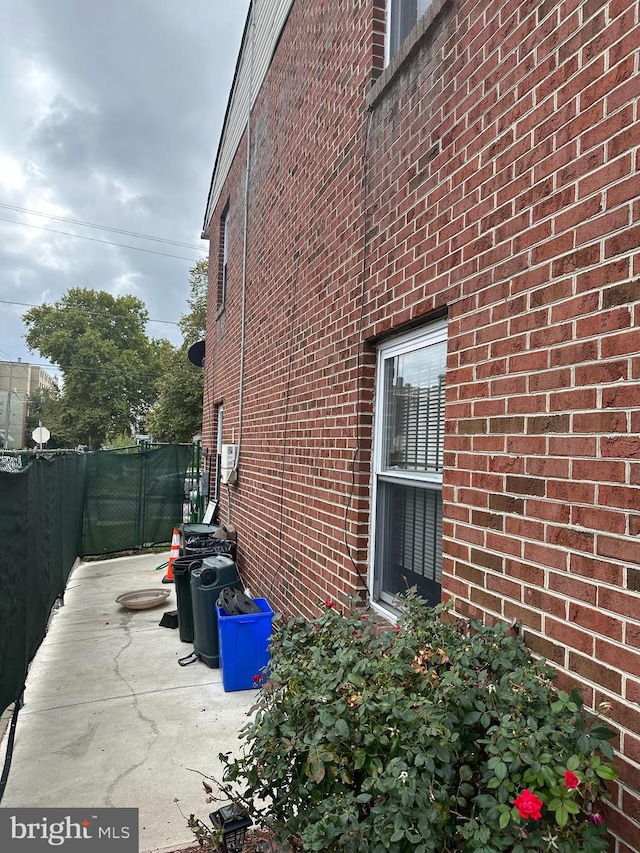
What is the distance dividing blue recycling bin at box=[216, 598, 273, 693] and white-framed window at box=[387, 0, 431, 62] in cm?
416

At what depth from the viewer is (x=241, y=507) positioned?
696 cm

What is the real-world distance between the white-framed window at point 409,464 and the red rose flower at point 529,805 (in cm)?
142

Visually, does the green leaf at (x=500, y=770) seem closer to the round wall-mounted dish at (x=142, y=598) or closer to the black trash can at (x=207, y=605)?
the black trash can at (x=207, y=605)

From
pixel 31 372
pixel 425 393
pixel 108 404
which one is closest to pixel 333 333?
pixel 425 393

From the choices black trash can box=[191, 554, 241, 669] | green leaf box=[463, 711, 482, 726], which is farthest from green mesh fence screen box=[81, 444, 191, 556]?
green leaf box=[463, 711, 482, 726]

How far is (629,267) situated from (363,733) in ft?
5.24

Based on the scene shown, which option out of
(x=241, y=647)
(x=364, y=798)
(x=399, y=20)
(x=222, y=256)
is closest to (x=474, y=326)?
(x=364, y=798)

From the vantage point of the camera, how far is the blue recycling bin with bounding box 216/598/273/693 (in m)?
4.38

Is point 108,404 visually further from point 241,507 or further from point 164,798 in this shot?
point 164,798

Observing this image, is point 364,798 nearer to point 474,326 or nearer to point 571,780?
point 571,780

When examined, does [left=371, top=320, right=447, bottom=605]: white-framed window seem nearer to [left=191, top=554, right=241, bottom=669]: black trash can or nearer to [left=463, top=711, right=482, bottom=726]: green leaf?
[left=463, top=711, right=482, bottom=726]: green leaf

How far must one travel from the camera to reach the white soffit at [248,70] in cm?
614

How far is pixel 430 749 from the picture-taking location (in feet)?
5.01

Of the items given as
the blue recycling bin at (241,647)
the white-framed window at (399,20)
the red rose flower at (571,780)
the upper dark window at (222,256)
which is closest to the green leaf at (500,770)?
the red rose flower at (571,780)
